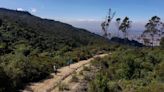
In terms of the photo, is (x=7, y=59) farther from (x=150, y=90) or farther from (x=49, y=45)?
(x=49, y=45)

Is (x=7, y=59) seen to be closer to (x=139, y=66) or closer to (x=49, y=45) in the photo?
(x=139, y=66)

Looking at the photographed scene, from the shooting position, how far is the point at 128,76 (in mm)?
41750

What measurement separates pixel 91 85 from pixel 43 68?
896 centimetres

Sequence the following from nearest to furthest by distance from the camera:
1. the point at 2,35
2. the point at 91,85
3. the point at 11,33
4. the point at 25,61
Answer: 1. the point at 91,85
2. the point at 25,61
3. the point at 2,35
4. the point at 11,33

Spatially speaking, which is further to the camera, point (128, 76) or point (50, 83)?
point (128, 76)

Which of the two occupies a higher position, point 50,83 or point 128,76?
point 50,83

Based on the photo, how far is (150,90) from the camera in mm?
28734

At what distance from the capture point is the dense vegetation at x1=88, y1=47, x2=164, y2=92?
1241 inches

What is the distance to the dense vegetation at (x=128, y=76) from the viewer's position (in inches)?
1241

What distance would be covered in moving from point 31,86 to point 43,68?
669 cm

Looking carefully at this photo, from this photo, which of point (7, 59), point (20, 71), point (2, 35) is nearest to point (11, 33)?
point (2, 35)

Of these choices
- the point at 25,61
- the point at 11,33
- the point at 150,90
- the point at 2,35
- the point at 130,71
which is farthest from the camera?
the point at 11,33

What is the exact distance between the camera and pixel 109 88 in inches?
1273

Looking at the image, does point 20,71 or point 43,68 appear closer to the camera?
point 20,71
